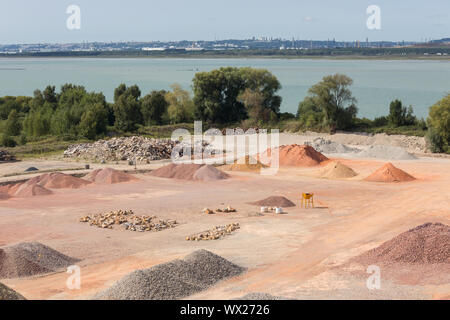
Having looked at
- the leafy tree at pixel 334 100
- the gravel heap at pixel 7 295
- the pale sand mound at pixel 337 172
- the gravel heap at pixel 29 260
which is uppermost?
the leafy tree at pixel 334 100

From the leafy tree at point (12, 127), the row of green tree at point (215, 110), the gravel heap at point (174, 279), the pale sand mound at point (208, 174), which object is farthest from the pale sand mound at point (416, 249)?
the leafy tree at point (12, 127)

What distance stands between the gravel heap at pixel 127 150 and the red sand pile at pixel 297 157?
9847mm

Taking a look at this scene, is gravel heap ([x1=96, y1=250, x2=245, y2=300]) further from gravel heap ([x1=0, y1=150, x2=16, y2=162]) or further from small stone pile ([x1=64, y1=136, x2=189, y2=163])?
gravel heap ([x1=0, y1=150, x2=16, y2=162])

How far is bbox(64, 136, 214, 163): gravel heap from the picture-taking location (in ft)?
183

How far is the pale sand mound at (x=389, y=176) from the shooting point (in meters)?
43.8

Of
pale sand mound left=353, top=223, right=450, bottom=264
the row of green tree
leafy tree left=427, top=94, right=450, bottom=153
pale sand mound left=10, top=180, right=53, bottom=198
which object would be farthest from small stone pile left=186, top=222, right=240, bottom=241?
the row of green tree

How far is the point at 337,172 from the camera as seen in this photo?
46406 millimetres

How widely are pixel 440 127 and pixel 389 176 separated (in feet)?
Result: 57.2

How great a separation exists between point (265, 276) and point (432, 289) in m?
5.85

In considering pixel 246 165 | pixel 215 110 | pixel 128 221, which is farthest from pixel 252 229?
pixel 215 110

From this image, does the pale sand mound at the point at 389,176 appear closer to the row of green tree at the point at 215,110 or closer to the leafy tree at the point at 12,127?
the row of green tree at the point at 215,110
